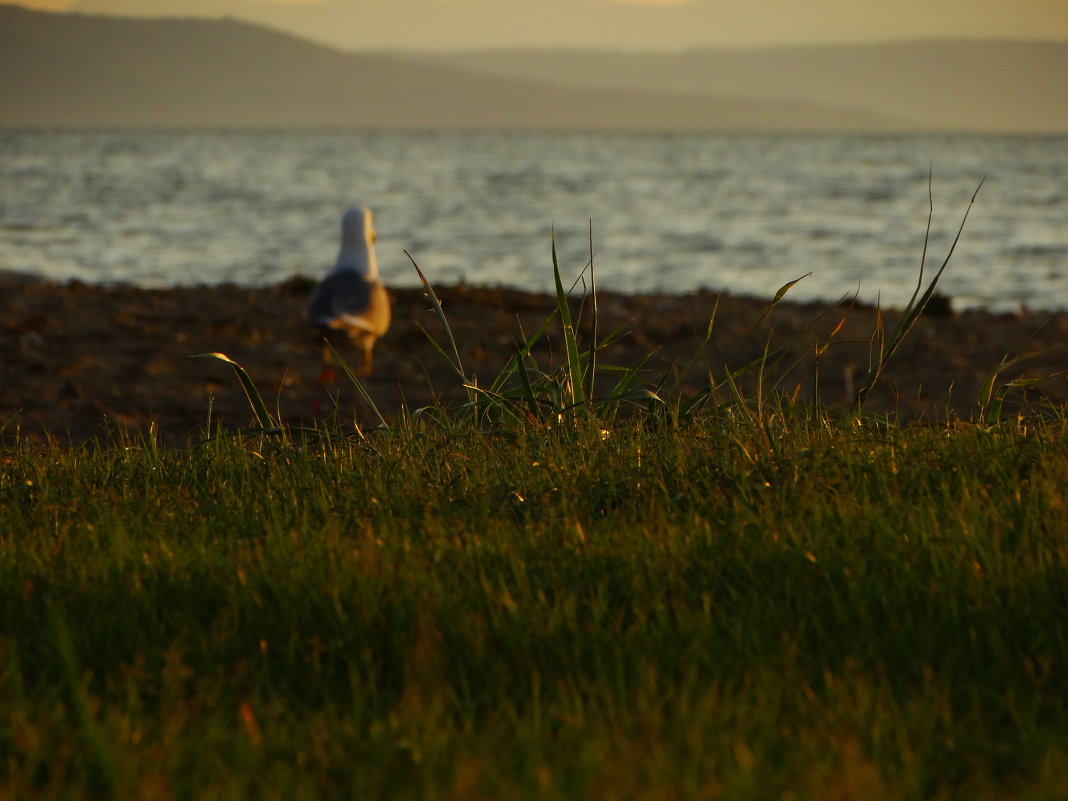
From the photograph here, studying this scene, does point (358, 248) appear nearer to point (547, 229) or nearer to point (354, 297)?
point (354, 297)

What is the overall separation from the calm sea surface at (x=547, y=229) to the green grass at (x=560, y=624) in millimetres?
1908

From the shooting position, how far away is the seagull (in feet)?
29.8

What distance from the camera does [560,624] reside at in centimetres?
268

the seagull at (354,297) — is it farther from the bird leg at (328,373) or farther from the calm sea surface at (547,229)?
the calm sea surface at (547,229)

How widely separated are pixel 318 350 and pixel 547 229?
1662cm

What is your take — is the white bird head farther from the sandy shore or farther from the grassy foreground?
the grassy foreground

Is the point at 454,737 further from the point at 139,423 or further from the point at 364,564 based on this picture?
the point at 139,423

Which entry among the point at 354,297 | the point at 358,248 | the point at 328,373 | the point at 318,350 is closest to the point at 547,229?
the point at 318,350

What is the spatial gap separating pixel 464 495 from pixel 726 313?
9.34 m

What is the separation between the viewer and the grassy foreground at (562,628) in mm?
2143

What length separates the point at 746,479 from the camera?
11.5 ft

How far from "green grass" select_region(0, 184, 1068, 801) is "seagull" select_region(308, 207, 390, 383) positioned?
200 inches

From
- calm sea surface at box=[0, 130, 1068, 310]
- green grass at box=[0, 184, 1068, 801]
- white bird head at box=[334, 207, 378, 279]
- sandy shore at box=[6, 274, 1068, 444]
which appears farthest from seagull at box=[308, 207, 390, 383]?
green grass at box=[0, 184, 1068, 801]

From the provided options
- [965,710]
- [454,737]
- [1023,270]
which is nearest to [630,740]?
[454,737]
